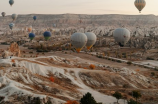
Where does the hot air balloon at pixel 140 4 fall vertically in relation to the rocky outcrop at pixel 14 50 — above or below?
above

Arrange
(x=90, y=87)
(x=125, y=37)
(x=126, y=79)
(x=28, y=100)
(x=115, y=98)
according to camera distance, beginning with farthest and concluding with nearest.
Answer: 1. (x=125, y=37)
2. (x=126, y=79)
3. (x=90, y=87)
4. (x=115, y=98)
5. (x=28, y=100)

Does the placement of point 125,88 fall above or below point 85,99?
below

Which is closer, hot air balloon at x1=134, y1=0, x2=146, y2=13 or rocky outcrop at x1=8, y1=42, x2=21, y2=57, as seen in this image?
rocky outcrop at x1=8, y1=42, x2=21, y2=57

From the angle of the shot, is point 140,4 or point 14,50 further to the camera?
point 140,4

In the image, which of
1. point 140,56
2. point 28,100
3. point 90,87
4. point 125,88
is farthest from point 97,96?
point 140,56

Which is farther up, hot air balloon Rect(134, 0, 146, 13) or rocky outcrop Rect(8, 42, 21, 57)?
hot air balloon Rect(134, 0, 146, 13)

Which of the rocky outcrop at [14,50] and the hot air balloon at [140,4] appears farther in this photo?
the hot air balloon at [140,4]

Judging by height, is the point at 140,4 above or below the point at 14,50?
above

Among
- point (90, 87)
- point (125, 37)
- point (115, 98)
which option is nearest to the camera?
point (115, 98)

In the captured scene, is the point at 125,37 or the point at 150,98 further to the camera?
the point at 125,37

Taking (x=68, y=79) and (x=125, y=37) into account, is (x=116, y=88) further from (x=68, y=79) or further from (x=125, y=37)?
(x=125, y=37)
